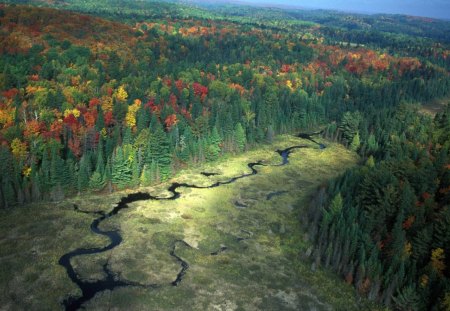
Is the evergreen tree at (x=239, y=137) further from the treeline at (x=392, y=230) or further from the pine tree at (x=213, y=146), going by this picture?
the treeline at (x=392, y=230)

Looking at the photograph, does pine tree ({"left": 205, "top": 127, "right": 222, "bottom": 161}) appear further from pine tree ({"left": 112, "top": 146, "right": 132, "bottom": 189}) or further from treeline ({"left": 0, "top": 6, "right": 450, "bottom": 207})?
pine tree ({"left": 112, "top": 146, "right": 132, "bottom": 189})

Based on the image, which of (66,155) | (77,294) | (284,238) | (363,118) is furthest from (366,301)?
(363,118)

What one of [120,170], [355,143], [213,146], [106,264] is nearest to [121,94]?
[213,146]

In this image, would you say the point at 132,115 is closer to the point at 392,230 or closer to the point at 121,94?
the point at 121,94

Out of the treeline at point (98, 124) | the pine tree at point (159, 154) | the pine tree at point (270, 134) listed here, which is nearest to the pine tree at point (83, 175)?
the treeline at point (98, 124)

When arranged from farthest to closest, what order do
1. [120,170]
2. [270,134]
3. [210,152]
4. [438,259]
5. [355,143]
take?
1. [270,134]
2. [355,143]
3. [210,152]
4. [120,170]
5. [438,259]

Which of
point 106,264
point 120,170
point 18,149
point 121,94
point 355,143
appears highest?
point 121,94

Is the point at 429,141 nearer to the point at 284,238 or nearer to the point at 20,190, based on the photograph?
the point at 284,238
